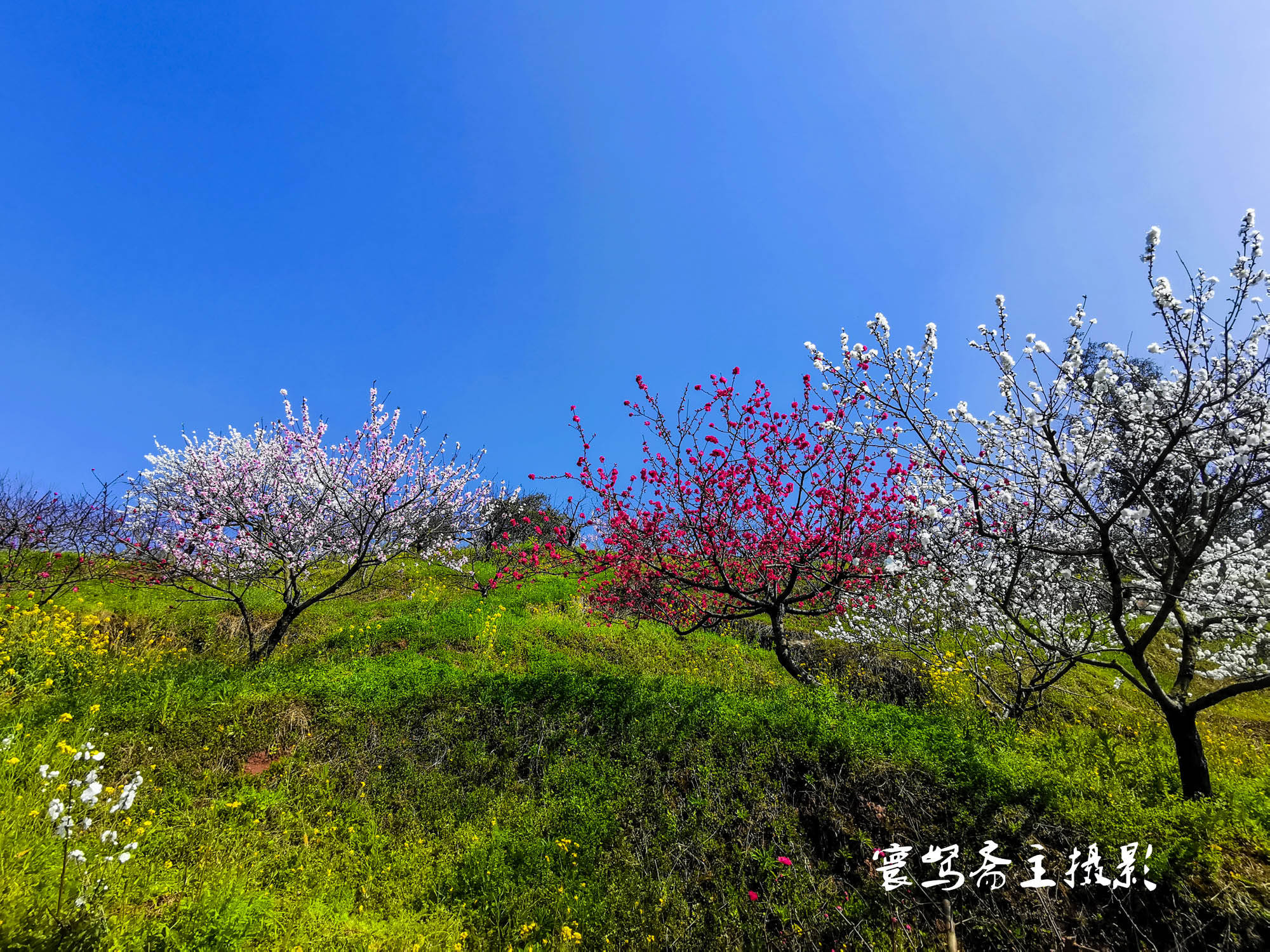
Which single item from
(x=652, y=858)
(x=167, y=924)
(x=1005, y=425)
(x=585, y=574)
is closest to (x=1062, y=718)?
(x=1005, y=425)

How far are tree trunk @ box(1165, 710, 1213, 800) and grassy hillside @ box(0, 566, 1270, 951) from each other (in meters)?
0.30

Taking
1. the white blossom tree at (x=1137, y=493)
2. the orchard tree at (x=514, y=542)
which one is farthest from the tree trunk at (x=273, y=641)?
the white blossom tree at (x=1137, y=493)

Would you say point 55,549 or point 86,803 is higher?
point 55,549

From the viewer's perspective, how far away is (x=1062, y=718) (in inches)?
371

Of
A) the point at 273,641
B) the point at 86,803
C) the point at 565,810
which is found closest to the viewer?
the point at 86,803

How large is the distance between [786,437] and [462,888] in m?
6.91

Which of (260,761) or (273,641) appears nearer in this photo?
(260,761)

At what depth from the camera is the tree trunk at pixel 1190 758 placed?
5.41m

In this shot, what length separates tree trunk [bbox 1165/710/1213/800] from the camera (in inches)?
213

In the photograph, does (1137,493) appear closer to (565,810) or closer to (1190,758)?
(1190,758)

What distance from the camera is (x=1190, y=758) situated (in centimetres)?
550

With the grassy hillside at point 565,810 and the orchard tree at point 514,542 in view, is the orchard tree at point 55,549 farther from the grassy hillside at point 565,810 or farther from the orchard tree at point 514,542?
the orchard tree at point 514,542

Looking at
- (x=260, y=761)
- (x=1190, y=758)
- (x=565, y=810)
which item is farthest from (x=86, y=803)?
(x=1190, y=758)

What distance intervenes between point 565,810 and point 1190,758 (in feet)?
23.0
